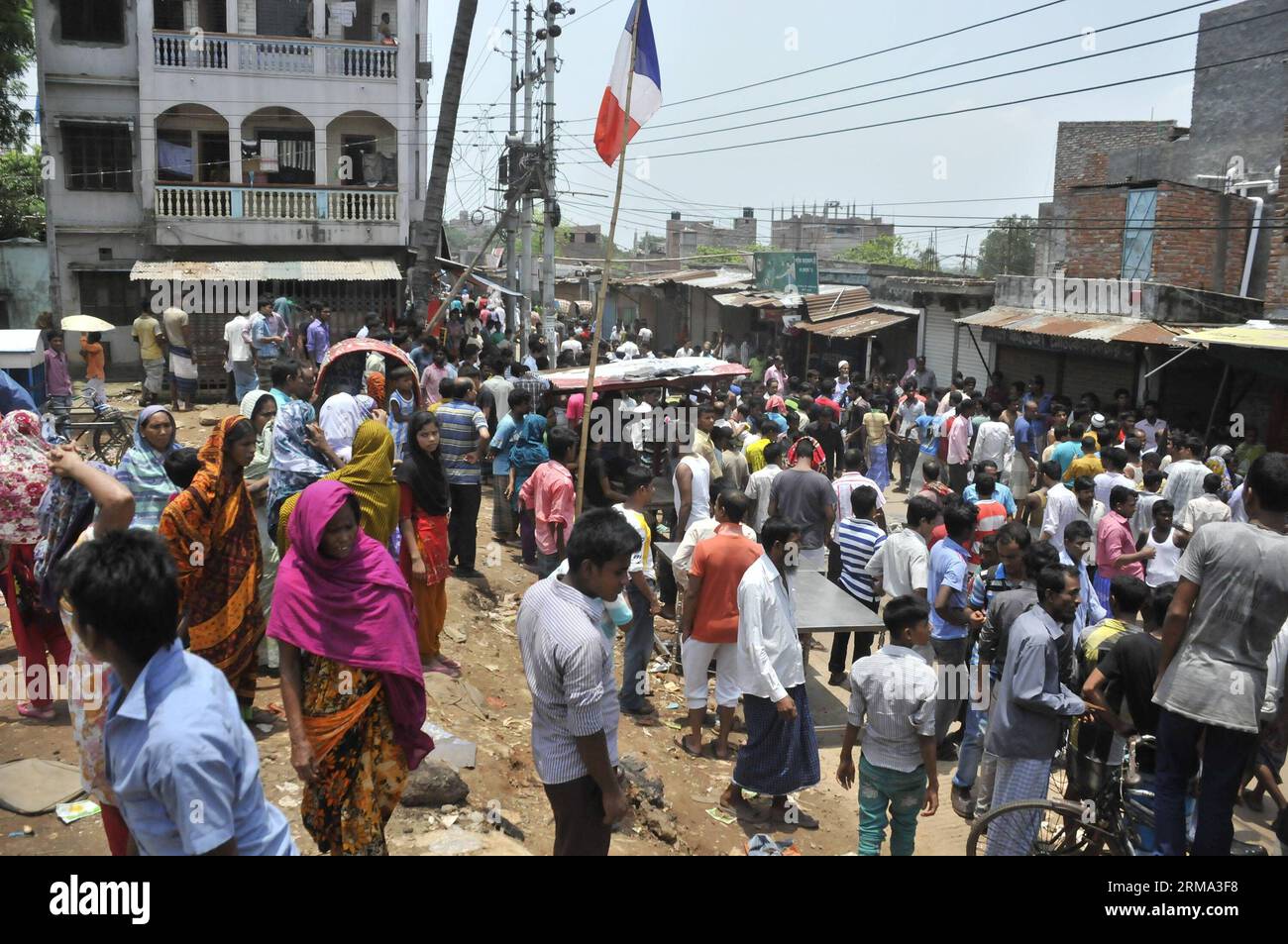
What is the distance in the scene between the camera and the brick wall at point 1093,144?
30.3m

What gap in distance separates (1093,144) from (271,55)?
2275 cm

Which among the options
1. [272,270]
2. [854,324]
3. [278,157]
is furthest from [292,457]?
[278,157]

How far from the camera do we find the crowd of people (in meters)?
2.76

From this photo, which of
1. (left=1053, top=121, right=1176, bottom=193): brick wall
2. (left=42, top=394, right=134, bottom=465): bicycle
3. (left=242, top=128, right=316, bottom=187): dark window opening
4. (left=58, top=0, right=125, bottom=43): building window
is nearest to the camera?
(left=42, top=394, right=134, bottom=465): bicycle

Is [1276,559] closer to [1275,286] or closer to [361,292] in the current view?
[1275,286]

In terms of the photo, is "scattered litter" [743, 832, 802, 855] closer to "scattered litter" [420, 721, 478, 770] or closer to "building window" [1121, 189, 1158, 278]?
"scattered litter" [420, 721, 478, 770]

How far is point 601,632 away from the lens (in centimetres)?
369

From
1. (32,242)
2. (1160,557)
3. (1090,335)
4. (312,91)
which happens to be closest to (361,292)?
(312,91)

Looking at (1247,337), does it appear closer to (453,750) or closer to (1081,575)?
(1081,575)

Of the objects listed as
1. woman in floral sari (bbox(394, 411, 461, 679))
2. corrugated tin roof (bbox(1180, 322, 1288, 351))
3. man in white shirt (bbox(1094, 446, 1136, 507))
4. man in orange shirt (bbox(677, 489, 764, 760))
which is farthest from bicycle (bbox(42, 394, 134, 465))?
corrugated tin roof (bbox(1180, 322, 1288, 351))

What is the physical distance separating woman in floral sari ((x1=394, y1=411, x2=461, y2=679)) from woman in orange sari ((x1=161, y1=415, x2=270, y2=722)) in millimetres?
1277

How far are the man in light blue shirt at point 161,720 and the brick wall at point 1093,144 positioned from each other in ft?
104

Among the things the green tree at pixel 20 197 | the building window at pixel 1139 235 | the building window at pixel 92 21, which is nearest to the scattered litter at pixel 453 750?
the building window at pixel 1139 235
